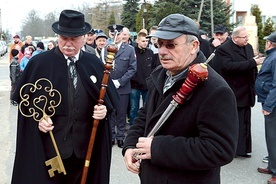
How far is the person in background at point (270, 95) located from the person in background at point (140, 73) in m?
2.53

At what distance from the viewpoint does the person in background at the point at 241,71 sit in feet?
17.8

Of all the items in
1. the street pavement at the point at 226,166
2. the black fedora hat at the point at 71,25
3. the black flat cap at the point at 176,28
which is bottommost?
the street pavement at the point at 226,166

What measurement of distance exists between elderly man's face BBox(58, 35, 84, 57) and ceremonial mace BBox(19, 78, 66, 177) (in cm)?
30

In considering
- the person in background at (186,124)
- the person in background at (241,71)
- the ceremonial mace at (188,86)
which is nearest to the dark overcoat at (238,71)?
the person in background at (241,71)

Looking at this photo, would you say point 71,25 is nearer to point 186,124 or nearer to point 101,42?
point 186,124

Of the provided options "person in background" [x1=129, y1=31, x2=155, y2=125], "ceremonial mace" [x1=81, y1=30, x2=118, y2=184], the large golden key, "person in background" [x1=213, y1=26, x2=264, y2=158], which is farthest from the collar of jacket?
"person in background" [x1=129, y1=31, x2=155, y2=125]

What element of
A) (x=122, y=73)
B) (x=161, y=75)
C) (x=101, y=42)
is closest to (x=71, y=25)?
(x=161, y=75)

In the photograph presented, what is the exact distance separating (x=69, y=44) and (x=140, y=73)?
3972mm

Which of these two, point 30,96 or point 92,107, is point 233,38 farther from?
point 30,96

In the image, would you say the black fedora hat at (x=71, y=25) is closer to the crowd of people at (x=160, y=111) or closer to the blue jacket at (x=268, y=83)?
the crowd of people at (x=160, y=111)

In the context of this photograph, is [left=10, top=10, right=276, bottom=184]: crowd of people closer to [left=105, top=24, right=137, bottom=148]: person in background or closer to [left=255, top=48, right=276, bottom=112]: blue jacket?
[left=255, top=48, right=276, bottom=112]: blue jacket

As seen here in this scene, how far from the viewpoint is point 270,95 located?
4617mm

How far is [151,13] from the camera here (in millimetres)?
28500

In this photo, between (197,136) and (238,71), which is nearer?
(197,136)
